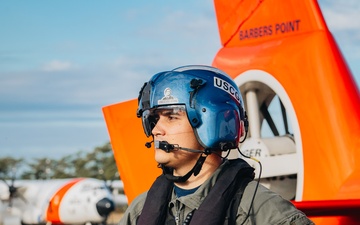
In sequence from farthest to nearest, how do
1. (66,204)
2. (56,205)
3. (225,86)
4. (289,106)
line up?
(56,205), (66,204), (289,106), (225,86)

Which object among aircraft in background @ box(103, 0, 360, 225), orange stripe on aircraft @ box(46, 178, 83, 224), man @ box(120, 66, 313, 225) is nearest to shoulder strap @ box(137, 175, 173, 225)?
man @ box(120, 66, 313, 225)

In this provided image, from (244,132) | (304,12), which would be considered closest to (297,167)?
(304,12)

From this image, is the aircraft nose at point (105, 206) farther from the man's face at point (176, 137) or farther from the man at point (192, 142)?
the man's face at point (176, 137)

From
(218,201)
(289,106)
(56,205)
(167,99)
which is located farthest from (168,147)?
(56,205)

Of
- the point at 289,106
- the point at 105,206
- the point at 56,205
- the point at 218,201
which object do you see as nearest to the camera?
the point at 218,201

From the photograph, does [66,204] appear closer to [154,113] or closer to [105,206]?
[105,206]

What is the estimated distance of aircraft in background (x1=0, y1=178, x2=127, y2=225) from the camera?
25125 mm

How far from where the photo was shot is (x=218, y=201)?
278cm

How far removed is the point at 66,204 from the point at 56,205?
51 centimetres

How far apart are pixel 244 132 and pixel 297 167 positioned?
423cm

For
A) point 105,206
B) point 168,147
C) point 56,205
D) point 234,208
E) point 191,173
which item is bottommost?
point 105,206

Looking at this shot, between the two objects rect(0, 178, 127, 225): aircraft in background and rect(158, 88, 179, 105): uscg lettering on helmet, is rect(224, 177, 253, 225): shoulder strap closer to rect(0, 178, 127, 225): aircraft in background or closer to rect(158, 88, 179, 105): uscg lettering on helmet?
rect(158, 88, 179, 105): uscg lettering on helmet

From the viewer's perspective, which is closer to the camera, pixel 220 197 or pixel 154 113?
pixel 220 197

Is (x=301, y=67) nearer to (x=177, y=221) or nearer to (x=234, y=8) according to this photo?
(x=234, y=8)
